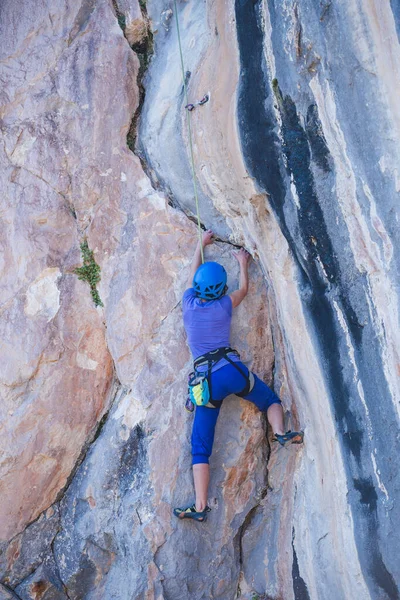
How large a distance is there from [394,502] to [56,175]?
380 centimetres

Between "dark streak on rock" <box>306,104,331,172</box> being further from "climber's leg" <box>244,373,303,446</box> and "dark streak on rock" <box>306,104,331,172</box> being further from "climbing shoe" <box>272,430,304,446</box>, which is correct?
"climbing shoe" <box>272,430,304,446</box>

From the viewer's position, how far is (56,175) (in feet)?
18.8

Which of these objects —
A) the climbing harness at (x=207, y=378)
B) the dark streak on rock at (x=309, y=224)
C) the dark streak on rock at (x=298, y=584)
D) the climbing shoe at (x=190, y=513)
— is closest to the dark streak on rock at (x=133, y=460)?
the climbing shoe at (x=190, y=513)

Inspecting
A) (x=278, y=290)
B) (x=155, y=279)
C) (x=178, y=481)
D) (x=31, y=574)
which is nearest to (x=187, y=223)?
(x=155, y=279)

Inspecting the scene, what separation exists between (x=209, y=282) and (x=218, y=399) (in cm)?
89

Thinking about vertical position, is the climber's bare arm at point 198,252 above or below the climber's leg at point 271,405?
above

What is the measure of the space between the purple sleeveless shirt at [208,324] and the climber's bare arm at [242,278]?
136 millimetres

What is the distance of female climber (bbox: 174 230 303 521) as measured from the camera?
4.89 meters

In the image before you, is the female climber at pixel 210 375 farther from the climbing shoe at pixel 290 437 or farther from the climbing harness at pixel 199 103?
the climbing harness at pixel 199 103

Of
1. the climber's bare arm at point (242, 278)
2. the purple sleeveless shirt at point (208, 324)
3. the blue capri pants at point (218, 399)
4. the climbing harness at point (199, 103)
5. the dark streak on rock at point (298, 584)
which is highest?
the climbing harness at point (199, 103)

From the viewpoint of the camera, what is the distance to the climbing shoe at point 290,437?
16.0ft

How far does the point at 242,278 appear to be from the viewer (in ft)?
17.3

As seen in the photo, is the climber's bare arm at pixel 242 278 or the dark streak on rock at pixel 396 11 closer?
the dark streak on rock at pixel 396 11

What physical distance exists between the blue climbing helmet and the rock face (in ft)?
1.29
